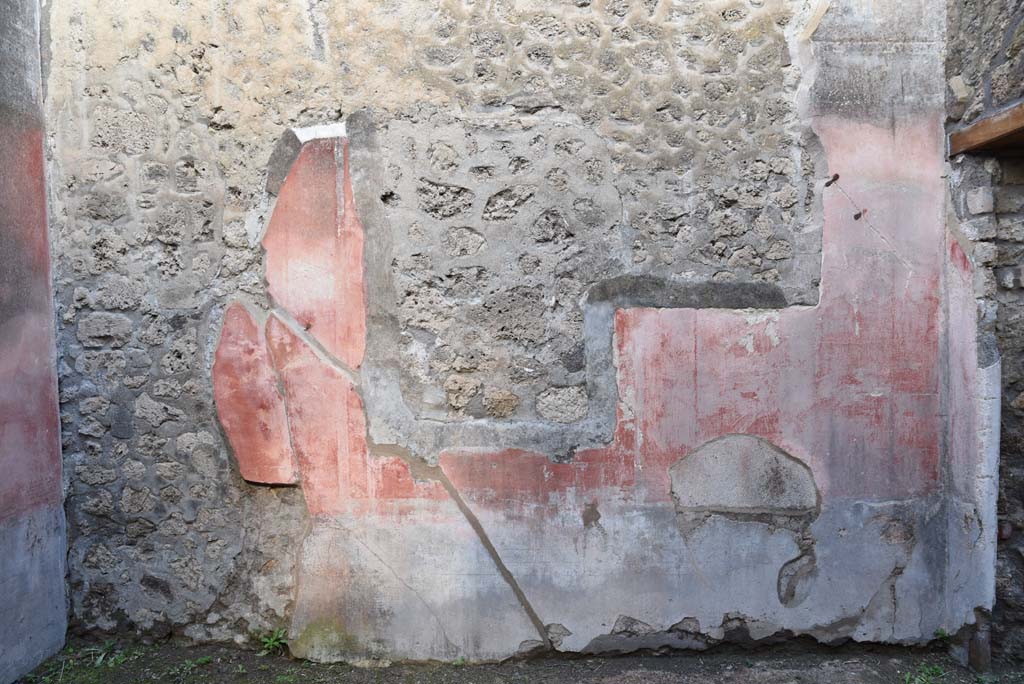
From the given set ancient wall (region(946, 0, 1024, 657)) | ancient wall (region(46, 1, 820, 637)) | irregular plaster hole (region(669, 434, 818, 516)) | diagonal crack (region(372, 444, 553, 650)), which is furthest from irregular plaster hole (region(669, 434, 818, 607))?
diagonal crack (region(372, 444, 553, 650))

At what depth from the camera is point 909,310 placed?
2.39 m

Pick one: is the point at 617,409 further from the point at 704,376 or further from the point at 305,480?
the point at 305,480

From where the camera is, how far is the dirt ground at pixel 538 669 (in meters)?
2.30

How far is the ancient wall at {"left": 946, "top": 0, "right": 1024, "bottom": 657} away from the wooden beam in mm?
49

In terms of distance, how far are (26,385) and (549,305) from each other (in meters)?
1.96

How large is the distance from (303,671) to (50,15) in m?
2.70

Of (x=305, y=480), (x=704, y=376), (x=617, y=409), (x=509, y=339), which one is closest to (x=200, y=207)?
(x=305, y=480)

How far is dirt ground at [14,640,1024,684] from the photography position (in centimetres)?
230

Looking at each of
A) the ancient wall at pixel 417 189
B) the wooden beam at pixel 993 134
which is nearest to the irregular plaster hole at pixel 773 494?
the ancient wall at pixel 417 189

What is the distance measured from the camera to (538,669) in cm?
238

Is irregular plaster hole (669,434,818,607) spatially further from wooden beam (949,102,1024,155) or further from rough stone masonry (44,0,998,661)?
wooden beam (949,102,1024,155)

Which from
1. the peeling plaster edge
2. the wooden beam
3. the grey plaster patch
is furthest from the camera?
the peeling plaster edge

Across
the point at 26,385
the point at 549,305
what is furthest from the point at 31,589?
the point at 549,305

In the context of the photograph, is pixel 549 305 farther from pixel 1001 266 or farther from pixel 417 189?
pixel 1001 266
